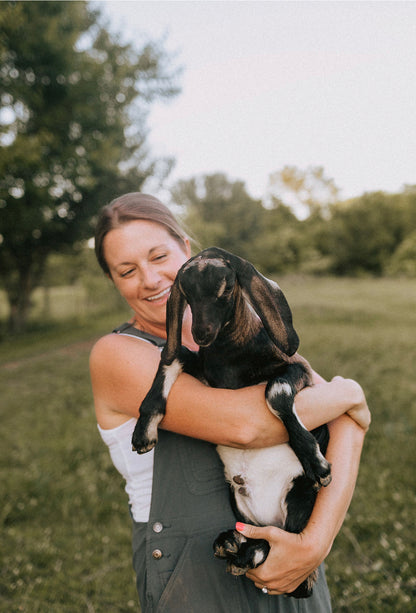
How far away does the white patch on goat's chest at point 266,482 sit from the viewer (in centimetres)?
164

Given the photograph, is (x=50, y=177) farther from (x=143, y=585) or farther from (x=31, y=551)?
(x=143, y=585)

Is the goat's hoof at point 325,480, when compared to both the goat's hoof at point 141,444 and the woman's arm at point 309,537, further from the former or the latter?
the goat's hoof at point 141,444

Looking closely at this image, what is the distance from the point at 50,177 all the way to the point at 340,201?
84.9ft

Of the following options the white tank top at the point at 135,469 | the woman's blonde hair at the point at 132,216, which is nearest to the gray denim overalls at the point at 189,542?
the white tank top at the point at 135,469

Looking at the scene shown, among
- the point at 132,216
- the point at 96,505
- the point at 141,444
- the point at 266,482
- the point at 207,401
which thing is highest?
the point at 132,216

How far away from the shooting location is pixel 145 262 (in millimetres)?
1900

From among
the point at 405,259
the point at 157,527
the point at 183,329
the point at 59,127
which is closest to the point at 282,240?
the point at 59,127

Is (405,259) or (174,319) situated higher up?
(174,319)

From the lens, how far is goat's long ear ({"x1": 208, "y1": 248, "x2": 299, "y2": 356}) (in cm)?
143

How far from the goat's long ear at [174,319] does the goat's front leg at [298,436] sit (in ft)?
1.14

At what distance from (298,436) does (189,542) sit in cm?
54

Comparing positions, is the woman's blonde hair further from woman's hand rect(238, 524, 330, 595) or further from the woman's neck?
woman's hand rect(238, 524, 330, 595)

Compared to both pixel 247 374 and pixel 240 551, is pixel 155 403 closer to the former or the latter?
pixel 247 374

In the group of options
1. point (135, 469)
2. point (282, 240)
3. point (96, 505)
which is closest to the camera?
point (135, 469)
